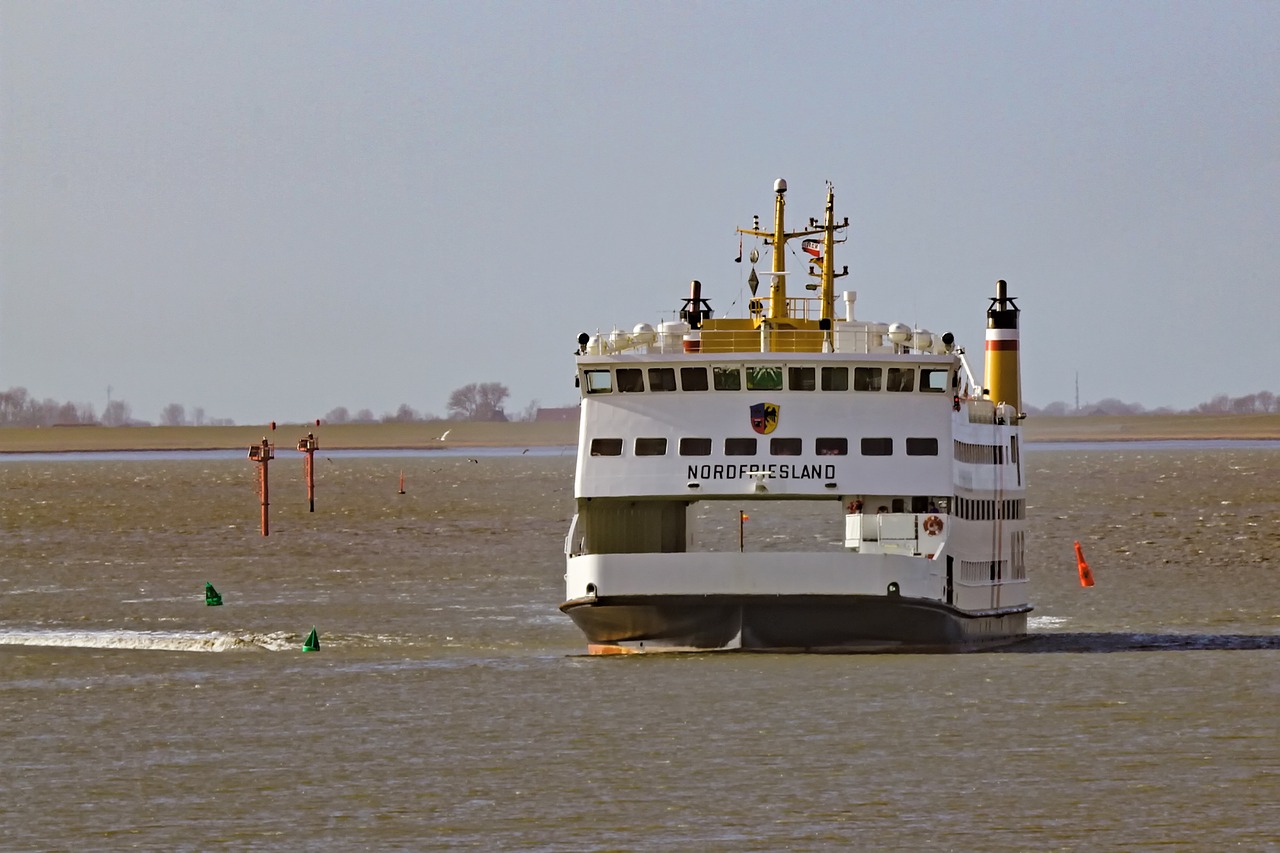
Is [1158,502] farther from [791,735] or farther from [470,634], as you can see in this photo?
[791,735]

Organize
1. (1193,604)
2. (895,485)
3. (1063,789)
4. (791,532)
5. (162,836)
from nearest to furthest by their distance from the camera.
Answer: (162,836)
(1063,789)
(895,485)
(1193,604)
(791,532)

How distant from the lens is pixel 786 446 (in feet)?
132

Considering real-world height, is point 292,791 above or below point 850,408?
below

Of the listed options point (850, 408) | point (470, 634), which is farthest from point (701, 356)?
point (470, 634)

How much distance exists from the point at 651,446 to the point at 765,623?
3.89m

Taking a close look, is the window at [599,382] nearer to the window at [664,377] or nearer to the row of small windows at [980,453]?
the window at [664,377]

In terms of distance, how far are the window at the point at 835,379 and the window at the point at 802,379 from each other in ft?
0.58

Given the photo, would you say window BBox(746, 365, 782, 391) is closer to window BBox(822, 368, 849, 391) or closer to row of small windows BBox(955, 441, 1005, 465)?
window BBox(822, 368, 849, 391)

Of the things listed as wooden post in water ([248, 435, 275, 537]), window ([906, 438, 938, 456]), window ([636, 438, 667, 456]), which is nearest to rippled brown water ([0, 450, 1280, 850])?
window ([906, 438, 938, 456])

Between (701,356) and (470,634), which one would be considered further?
(470,634)

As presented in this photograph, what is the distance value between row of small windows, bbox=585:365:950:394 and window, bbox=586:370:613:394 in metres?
0.35

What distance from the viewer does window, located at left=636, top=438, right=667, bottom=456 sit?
40.7 metres

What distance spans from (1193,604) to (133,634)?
80.7ft

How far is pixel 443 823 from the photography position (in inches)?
984
